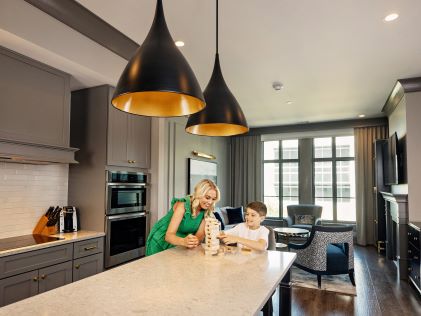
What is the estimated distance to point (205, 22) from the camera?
2.80m

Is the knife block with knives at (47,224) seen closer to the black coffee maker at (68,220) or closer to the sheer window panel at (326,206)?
the black coffee maker at (68,220)

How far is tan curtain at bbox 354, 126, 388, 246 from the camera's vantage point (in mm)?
6773

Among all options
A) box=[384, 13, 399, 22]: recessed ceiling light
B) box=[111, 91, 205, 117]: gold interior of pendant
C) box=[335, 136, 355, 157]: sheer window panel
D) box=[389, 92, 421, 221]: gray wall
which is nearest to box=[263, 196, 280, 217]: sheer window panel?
box=[335, 136, 355, 157]: sheer window panel

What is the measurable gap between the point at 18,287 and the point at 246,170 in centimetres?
628

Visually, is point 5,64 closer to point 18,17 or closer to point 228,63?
point 18,17

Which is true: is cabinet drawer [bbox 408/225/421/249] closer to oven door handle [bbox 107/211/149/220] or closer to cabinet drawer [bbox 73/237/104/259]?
oven door handle [bbox 107/211/149/220]

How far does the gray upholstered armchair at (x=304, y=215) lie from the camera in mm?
6980

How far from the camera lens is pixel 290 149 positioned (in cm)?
827

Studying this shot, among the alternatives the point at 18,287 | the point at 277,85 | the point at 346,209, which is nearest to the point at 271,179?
the point at 346,209

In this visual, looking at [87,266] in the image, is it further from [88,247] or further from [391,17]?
[391,17]

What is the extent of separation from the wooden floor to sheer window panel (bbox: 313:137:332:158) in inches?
151

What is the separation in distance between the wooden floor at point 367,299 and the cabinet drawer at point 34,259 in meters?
2.16

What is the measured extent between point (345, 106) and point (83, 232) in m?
5.02

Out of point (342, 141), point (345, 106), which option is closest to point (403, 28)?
point (345, 106)
